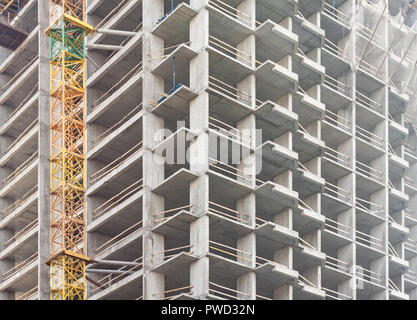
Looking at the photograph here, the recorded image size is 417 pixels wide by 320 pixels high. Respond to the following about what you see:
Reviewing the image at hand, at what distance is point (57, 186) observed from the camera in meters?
80.9

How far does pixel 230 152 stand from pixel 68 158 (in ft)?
46.4

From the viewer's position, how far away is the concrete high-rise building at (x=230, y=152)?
7112cm

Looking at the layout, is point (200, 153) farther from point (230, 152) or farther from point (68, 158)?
point (68, 158)

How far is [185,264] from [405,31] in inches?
1351

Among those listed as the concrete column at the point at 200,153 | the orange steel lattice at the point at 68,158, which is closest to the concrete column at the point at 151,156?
the concrete column at the point at 200,153

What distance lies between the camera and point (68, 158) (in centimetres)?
8062

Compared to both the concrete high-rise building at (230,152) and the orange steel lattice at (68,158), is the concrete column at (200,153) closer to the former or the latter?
the concrete high-rise building at (230,152)

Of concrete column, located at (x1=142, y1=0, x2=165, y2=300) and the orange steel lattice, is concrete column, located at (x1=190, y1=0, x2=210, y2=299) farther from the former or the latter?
the orange steel lattice

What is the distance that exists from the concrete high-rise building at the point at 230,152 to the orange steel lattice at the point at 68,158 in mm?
1000

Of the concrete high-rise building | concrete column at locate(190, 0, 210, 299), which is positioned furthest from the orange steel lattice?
concrete column at locate(190, 0, 210, 299)

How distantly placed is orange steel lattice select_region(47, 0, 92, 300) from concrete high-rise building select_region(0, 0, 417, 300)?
3.28 feet

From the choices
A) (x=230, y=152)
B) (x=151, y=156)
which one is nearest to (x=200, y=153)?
(x=230, y=152)
